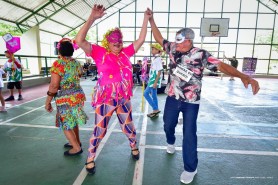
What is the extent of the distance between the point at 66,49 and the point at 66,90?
562mm

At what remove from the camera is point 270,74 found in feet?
71.6

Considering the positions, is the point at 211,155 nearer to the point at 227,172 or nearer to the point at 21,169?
the point at 227,172

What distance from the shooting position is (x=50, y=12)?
56.7 ft

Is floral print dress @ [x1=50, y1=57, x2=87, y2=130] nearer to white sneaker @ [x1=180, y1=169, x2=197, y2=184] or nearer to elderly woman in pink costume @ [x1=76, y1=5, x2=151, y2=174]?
elderly woman in pink costume @ [x1=76, y1=5, x2=151, y2=174]

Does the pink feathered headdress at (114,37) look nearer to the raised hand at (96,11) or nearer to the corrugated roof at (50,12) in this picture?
the raised hand at (96,11)

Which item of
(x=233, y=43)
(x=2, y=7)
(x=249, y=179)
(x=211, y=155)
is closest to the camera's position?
(x=249, y=179)

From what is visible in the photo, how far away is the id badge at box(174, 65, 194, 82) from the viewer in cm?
246

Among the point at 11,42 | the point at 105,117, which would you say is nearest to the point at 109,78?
the point at 105,117

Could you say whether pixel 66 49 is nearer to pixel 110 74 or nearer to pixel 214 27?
pixel 110 74

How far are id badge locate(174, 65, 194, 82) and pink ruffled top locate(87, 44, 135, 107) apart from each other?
0.61 metres

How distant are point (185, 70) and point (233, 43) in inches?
849

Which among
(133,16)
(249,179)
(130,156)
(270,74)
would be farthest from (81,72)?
(270,74)

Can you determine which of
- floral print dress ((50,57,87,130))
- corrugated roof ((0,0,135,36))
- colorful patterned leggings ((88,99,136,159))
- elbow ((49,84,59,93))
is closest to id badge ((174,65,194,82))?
colorful patterned leggings ((88,99,136,159))

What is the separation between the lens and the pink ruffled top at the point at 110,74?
98.9 inches
